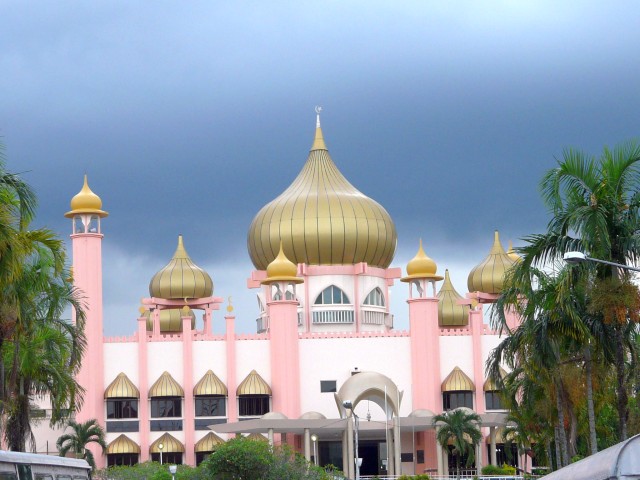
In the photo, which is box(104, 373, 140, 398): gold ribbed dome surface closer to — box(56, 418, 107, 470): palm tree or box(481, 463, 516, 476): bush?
box(56, 418, 107, 470): palm tree

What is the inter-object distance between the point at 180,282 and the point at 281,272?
350 inches

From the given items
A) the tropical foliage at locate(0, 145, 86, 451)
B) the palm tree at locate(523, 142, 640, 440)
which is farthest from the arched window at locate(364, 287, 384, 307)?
the palm tree at locate(523, 142, 640, 440)

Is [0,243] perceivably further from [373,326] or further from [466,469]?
[373,326]

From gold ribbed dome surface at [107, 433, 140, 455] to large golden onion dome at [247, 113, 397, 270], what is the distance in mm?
13993

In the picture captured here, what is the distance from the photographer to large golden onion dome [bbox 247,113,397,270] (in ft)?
238

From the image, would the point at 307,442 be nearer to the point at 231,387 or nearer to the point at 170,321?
the point at 231,387

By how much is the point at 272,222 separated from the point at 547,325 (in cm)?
4442

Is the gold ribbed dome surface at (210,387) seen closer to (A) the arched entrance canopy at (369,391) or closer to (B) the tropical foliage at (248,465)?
(A) the arched entrance canopy at (369,391)

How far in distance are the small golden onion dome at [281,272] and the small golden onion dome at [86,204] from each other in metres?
8.80

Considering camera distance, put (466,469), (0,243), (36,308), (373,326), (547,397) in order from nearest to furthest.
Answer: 1. (0,243)
2. (36,308)
3. (547,397)
4. (466,469)
5. (373,326)

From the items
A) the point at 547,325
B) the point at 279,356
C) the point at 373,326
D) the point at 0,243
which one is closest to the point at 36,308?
the point at 0,243

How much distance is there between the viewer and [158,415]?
65.9m

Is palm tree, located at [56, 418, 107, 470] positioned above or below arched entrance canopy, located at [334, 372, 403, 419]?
below

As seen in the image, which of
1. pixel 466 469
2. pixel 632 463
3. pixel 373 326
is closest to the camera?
pixel 632 463
